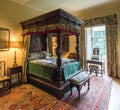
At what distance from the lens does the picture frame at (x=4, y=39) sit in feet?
12.3

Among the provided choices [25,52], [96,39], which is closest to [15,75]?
[25,52]

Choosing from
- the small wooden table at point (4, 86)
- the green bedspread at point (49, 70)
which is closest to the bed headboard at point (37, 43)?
the green bedspread at point (49, 70)

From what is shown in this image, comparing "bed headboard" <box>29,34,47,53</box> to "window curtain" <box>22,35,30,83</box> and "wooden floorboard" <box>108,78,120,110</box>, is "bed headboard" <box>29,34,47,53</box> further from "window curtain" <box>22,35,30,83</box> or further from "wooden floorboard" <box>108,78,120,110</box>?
"wooden floorboard" <box>108,78,120,110</box>

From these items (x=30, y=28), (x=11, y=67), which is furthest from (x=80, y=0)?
(x=11, y=67)

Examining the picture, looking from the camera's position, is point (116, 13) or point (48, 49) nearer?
point (116, 13)

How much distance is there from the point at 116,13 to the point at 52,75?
3.94m

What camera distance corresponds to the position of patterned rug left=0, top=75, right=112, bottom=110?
8.63ft

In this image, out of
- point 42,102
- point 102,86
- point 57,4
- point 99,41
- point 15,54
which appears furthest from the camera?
point 99,41

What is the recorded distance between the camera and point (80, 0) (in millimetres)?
4105

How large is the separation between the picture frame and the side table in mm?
775

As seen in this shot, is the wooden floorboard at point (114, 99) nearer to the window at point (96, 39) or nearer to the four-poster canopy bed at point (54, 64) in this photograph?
the four-poster canopy bed at point (54, 64)

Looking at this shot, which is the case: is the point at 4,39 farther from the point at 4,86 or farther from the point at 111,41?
the point at 111,41

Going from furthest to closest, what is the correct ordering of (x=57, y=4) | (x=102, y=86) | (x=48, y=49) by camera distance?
1. (x=48, y=49)
2. (x=57, y=4)
3. (x=102, y=86)

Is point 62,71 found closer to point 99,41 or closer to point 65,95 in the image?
point 65,95
